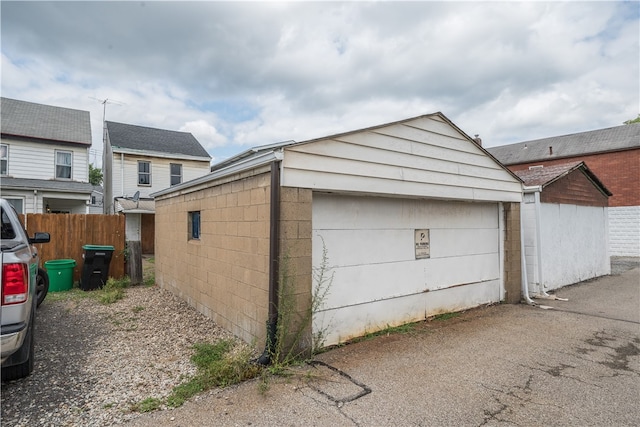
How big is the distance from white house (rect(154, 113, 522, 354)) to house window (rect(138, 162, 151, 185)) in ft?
38.5

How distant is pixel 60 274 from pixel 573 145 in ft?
86.1

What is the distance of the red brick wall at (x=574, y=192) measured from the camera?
826cm

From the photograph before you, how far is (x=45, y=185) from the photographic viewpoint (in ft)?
46.8

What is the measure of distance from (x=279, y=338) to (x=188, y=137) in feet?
61.5

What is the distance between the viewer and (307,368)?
12.3ft

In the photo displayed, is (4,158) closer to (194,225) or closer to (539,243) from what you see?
(194,225)

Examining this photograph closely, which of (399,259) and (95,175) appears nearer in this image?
(399,259)

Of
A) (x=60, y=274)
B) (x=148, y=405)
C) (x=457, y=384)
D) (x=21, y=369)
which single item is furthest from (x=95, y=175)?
(x=457, y=384)

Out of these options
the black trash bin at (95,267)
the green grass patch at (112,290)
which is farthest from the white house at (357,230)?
the black trash bin at (95,267)

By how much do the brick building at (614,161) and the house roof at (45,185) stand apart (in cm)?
2450

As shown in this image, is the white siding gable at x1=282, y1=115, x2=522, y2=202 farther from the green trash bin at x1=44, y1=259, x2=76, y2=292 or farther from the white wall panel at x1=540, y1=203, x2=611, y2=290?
the green trash bin at x1=44, y1=259, x2=76, y2=292

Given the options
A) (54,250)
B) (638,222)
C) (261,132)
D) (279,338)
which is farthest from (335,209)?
(638,222)

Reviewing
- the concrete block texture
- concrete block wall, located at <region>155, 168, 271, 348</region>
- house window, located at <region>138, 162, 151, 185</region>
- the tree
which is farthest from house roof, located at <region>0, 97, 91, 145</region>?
the tree

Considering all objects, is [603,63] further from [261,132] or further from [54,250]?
[54,250]
